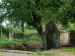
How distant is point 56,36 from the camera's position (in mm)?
13375

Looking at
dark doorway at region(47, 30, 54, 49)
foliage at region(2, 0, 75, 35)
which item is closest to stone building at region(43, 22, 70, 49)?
dark doorway at region(47, 30, 54, 49)

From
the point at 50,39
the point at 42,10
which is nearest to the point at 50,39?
the point at 50,39

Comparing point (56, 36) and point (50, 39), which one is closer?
point (56, 36)

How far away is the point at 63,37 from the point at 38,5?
6317mm

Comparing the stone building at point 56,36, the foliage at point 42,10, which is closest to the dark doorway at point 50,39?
the stone building at point 56,36

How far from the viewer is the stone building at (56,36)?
12.9 meters

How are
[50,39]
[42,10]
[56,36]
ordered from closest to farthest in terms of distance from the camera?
[42,10], [56,36], [50,39]

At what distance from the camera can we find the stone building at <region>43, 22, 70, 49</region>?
12880 millimetres

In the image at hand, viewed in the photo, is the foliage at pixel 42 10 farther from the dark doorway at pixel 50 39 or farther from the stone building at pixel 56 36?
the dark doorway at pixel 50 39

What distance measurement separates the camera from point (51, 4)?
14.2 meters

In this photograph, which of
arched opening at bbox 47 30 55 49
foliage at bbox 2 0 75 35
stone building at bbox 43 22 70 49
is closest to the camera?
foliage at bbox 2 0 75 35

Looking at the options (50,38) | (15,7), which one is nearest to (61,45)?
(50,38)

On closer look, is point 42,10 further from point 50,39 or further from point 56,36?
point 50,39

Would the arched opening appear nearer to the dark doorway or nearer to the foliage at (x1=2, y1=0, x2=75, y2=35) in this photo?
the dark doorway
